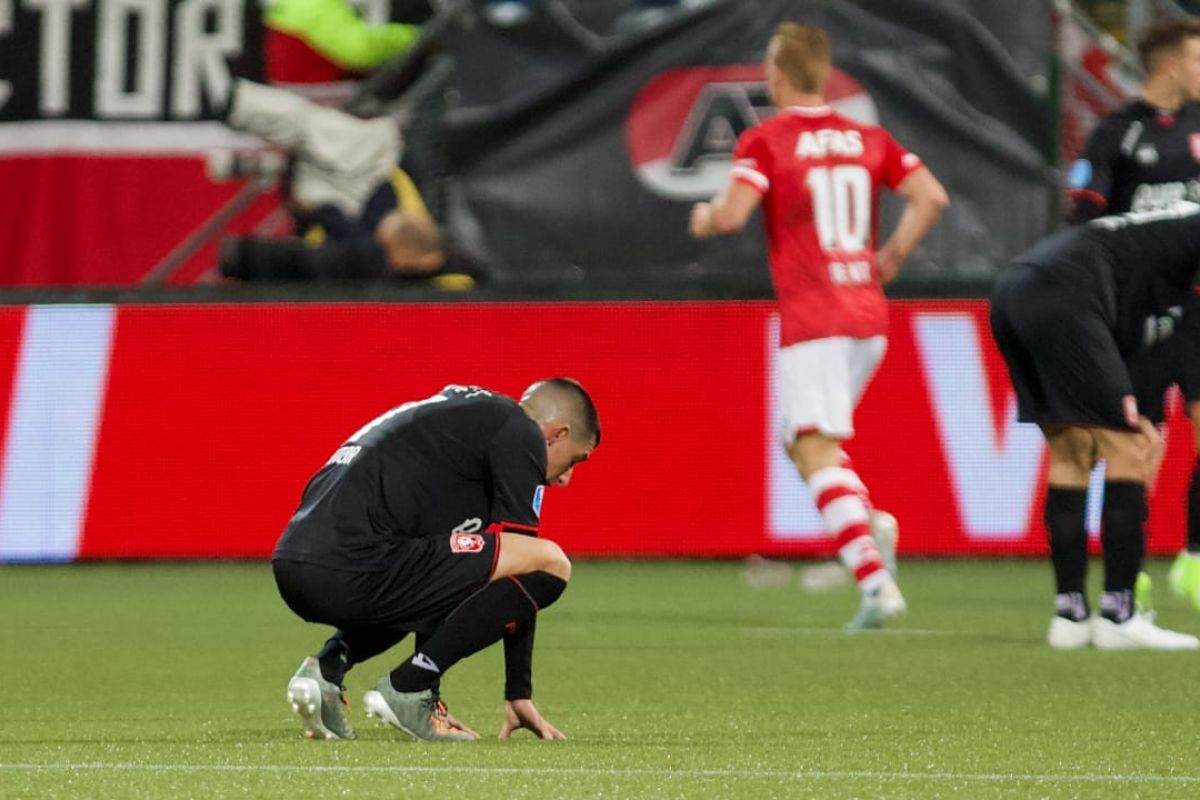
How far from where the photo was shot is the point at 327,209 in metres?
12.7

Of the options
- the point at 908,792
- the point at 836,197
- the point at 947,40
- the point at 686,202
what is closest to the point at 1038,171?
the point at 947,40

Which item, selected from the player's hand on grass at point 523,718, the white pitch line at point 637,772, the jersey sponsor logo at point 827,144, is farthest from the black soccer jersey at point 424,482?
the jersey sponsor logo at point 827,144

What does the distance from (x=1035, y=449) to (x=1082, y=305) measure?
3.73m

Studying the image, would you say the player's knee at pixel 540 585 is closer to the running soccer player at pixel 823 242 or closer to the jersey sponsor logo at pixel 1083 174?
the running soccer player at pixel 823 242

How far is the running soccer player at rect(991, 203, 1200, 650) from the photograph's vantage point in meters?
7.86

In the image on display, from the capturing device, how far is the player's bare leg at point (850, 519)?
848 centimetres

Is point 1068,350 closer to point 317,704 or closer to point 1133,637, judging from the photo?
point 1133,637

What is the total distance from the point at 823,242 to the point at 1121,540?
1.53 meters

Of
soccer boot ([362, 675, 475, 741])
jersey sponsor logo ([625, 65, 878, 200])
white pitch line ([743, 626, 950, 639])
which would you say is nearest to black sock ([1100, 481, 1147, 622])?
white pitch line ([743, 626, 950, 639])

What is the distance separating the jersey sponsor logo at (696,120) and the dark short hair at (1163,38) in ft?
11.0

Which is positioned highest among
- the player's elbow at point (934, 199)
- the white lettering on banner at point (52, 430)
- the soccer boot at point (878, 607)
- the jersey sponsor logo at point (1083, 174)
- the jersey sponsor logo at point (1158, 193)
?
the jersey sponsor logo at point (1083, 174)

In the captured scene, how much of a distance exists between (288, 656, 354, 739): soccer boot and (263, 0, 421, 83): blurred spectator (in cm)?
724

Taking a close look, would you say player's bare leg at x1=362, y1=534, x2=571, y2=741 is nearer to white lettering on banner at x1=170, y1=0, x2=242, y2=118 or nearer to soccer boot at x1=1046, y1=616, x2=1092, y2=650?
soccer boot at x1=1046, y1=616, x2=1092, y2=650

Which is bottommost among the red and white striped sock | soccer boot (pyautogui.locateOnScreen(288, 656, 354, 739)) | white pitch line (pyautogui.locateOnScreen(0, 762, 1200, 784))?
the red and white striped sock
